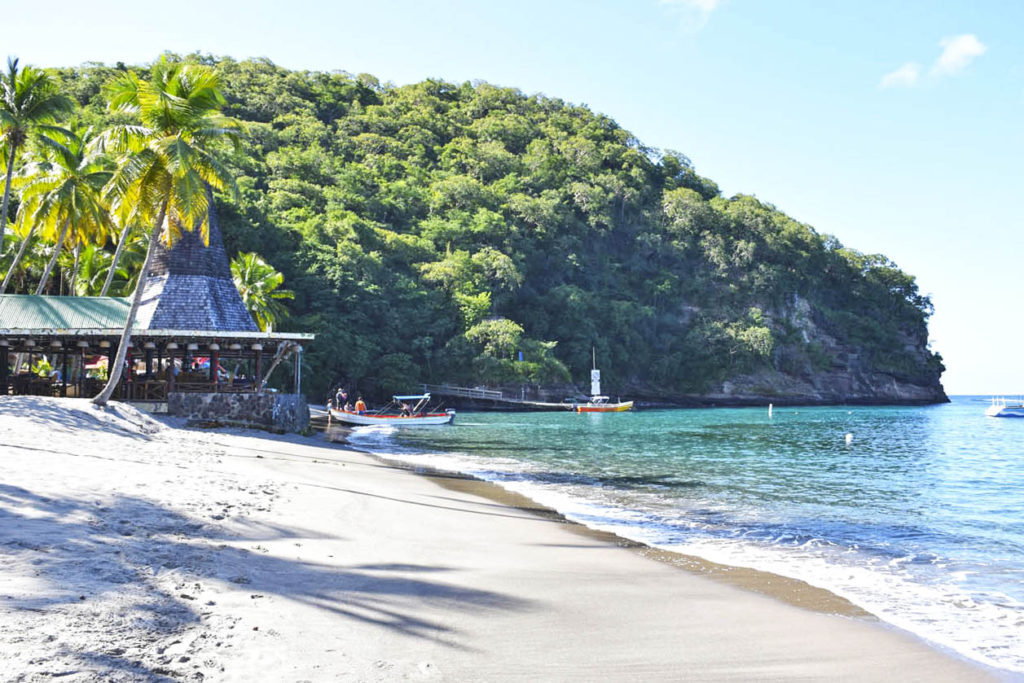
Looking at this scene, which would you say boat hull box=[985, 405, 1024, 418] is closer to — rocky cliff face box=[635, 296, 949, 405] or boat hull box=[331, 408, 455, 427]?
rocky cliff face box=[635, 296, 949, 405]

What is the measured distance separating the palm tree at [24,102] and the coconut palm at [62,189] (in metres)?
0.92

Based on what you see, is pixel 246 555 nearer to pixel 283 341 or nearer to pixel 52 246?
pixel 283 341

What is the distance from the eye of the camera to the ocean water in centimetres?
793

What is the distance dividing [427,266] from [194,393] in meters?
47.3

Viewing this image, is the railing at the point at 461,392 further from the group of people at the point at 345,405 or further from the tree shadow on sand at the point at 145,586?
the tree shadow on sand at the point at 145,586

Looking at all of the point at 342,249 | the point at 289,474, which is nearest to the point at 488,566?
the point at 289,474

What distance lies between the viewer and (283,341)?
25953 millimetres

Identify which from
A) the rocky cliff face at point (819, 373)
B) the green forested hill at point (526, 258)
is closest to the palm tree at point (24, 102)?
the green forested hill at point (526, 258)

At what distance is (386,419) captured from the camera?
3981cm

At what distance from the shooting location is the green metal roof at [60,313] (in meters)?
24.4

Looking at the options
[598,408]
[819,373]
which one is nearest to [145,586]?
[598,408]

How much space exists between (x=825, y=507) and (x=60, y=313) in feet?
83.8

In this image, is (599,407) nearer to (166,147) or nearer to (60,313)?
(60,313)

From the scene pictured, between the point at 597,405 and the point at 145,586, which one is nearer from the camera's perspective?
the point at 145,586
